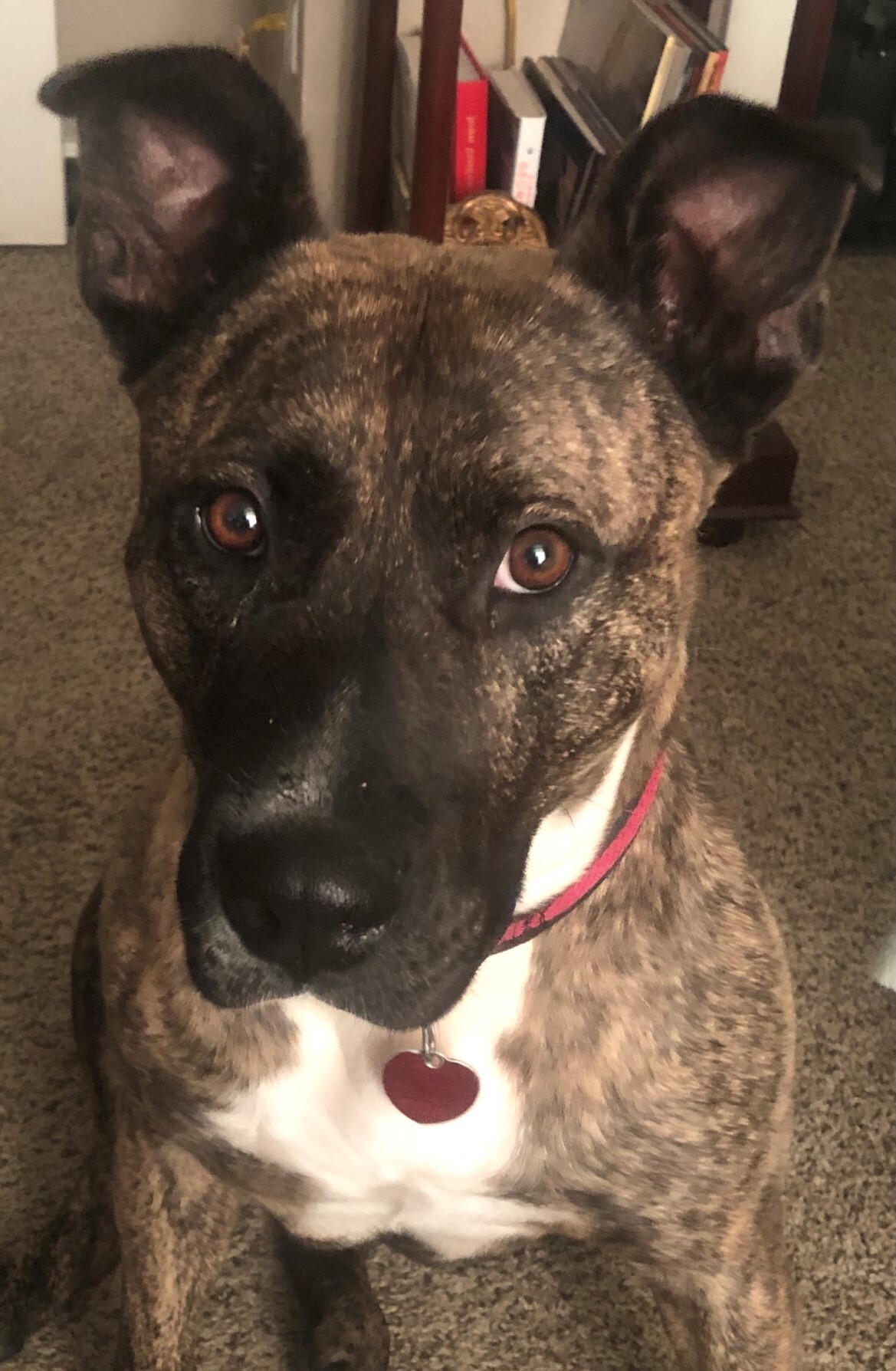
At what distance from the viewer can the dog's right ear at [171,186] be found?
1.10 metres

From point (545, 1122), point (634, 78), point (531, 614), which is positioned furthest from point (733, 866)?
point (634, 78)

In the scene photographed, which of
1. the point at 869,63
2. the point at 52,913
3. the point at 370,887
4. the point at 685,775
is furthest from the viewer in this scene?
the point at 869,63

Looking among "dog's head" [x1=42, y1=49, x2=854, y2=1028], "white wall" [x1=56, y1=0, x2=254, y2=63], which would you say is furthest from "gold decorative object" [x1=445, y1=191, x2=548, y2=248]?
"dog's head" [x1=42, y1=49, x2=854, y2=1028]

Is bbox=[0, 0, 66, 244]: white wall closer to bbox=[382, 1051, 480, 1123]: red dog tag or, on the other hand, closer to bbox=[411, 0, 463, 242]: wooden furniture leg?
bbox=[411, 0, 463, 242]: wooden furniture leg

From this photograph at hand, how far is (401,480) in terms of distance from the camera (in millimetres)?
→ 986

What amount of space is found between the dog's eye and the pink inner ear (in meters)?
0.42

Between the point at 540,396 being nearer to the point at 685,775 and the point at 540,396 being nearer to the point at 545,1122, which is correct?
the point at 685,775

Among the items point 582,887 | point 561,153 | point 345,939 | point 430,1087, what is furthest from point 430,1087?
point 561,153

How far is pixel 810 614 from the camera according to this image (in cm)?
261

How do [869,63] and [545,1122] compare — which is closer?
[545,1122]

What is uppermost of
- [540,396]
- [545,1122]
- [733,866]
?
[540,396]

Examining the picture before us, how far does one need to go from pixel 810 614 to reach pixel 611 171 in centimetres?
163

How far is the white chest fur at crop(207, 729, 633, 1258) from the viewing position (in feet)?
3.97

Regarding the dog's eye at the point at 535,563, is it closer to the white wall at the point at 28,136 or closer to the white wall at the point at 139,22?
the white wall at the point at 28,136
